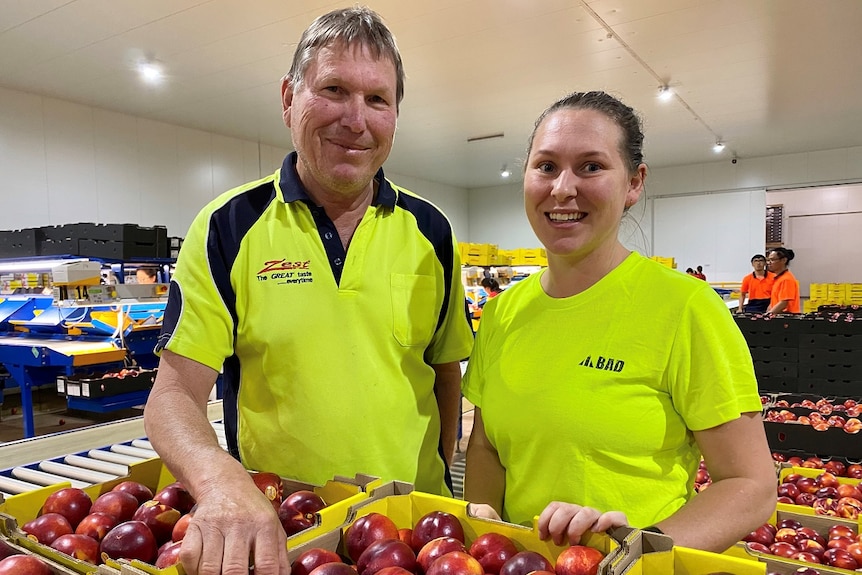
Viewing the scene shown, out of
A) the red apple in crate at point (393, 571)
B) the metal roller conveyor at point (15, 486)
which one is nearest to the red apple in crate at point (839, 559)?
the red apple in crate at point (393, 571)

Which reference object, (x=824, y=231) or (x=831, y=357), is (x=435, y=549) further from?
(x=824, y=231)

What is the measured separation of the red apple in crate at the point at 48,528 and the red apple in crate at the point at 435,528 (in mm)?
727

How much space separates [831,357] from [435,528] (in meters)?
5.10

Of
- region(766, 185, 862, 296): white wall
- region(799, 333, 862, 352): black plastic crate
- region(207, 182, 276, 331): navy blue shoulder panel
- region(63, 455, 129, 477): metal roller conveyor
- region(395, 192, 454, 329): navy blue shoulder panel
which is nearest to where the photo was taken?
region(207, 182, 276, 331): navy blue shoulder panel

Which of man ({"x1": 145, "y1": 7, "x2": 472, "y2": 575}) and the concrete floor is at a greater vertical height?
man ({"x1": 145, "y1": 7, "x2": 472, "y2": 575})

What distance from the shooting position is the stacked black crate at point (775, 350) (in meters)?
5.23

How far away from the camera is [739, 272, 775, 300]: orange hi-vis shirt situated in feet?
30.8

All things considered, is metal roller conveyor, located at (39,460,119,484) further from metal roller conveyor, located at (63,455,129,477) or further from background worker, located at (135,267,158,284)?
background worker, located at (135,267,158,284)

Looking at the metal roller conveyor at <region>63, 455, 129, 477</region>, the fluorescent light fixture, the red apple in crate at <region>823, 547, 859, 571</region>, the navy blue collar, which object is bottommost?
the red apple in crate at <region>823, 547, 859, 571</region>

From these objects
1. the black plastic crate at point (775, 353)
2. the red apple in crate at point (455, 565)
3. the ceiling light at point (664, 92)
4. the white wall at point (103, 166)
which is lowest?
the black plastic crate at point (775, 353)

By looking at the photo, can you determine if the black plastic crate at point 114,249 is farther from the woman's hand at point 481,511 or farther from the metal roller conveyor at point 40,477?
the woman's hand at point 481,511

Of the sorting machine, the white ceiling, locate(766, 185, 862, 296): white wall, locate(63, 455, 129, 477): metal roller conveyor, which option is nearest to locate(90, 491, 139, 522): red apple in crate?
locate(63, 455, 129, 477): metal roller conveyor

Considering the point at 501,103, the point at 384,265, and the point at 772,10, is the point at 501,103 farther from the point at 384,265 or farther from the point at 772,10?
the point at 384,265

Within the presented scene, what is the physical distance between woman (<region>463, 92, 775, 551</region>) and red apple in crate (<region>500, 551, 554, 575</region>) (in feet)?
0.58
